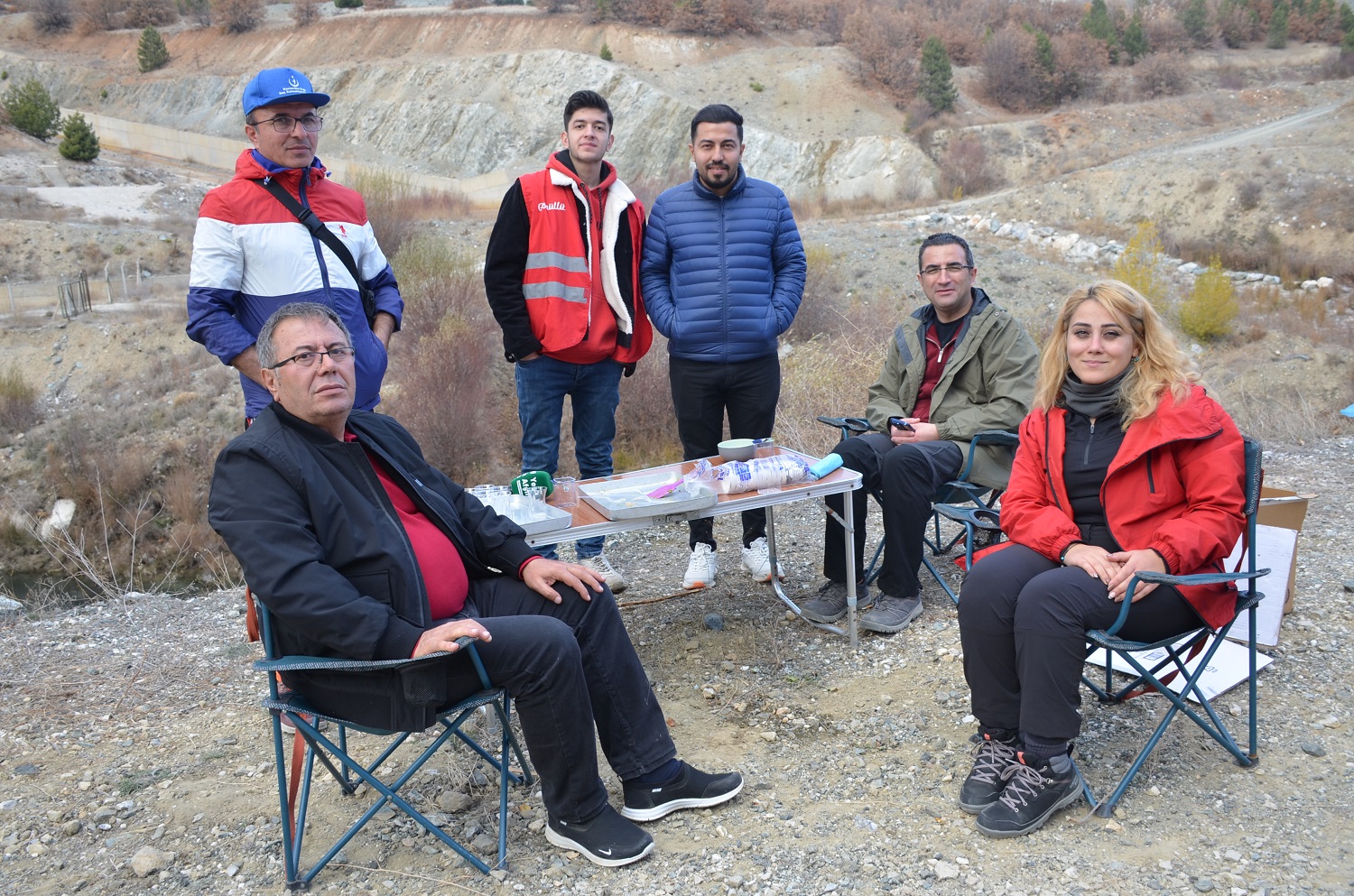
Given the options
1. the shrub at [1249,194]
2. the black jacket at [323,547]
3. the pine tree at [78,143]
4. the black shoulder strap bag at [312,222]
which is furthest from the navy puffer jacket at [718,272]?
the pine tree at [78,143]

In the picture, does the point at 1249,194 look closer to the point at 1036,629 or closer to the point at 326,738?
the point at 1036,629

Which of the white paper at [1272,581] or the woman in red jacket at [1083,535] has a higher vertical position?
the woman in red jacket at [1083,535]

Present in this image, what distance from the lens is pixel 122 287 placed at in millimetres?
19422

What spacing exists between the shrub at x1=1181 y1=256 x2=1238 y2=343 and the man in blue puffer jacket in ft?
40.5

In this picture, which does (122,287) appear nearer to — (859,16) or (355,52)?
(355,52)

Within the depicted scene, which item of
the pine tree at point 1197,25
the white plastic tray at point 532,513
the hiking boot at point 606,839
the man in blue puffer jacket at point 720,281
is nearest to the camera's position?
the hiking boot at point 606,839

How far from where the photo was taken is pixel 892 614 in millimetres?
3838

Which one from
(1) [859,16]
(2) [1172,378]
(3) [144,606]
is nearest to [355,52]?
(1) [859,16]

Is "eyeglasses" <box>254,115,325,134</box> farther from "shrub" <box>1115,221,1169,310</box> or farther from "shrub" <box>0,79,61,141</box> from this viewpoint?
"shrub" <box>0,79,61,141</box>

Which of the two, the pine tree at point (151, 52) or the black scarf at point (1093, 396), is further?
the pine tree at point (151, 52)

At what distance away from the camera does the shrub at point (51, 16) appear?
164ft

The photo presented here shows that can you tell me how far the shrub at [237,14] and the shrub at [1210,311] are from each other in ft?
149

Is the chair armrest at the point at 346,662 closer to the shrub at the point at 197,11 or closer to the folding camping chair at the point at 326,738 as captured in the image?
the folding camping chair at the point at 326,738

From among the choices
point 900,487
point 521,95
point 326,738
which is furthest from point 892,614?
point 521,95
